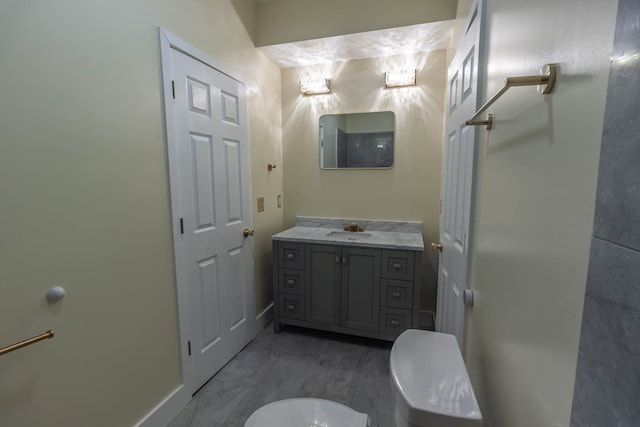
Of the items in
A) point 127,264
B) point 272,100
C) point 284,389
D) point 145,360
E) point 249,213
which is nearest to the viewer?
point 127,264

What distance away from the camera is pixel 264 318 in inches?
101

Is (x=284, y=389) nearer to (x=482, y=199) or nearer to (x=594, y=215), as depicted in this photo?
(x=482, y=199)

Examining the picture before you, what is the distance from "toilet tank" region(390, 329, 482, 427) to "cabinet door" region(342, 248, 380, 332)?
39.0 inches

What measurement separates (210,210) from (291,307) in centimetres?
112

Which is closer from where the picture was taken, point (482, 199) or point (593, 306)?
point (593, 306)

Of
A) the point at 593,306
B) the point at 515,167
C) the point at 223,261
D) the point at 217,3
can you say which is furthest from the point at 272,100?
the point at 593,306

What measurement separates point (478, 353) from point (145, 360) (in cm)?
157

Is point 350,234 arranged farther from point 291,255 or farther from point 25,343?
point 25,343

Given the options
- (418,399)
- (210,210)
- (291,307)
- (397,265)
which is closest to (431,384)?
(418,399)

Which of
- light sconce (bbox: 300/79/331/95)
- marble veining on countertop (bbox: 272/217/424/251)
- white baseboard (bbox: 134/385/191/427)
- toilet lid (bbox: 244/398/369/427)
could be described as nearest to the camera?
toilet lid (bbox: 244/398/369/427)

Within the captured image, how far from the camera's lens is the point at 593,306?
0.44 m

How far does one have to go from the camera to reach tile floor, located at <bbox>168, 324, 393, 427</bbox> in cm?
163

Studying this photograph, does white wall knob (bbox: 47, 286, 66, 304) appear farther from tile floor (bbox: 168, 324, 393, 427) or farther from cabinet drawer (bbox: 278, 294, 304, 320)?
cabinet drawer (bbox: 278, 294, 304, 320)

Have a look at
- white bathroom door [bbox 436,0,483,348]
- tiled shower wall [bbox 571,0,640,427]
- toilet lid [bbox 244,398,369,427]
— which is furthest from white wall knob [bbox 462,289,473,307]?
tiled shower wall [bbox 571,0,640,427]
